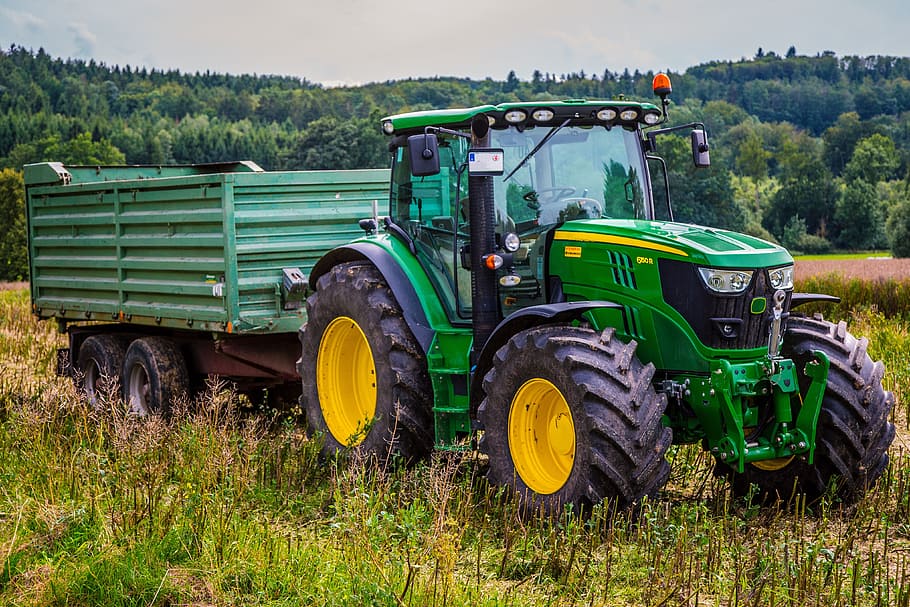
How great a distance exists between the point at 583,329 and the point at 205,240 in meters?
4.18

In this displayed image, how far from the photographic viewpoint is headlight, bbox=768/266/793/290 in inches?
227

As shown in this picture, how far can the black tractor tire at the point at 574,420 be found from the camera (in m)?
5.20

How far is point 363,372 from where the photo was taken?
752cm

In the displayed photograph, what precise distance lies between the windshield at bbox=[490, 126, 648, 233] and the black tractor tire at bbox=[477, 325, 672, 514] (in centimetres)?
97

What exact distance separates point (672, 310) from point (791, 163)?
88192 mm

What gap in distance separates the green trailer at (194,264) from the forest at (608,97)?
2114cm

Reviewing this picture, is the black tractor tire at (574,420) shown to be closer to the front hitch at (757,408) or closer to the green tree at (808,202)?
the front hitch at (757,408)

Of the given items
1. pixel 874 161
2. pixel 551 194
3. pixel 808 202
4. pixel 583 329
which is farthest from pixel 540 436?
pixel 874 161

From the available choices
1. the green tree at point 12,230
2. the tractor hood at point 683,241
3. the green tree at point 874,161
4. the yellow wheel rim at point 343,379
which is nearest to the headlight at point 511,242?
the tractor hood at point 683,241

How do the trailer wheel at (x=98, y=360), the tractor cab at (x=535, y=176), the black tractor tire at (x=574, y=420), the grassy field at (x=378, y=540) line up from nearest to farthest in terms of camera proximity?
the grassy field at (x=378, y=540) < the black tractor tire at (x=574, y=420) < the tractor cab at (x=535, y=176) < the trailer wheel at (x=98, y=360)

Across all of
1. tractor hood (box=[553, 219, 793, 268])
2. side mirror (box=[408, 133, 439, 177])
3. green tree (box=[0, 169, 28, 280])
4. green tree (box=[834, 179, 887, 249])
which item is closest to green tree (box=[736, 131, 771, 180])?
green tree (box=[834, 179, 887, 249])

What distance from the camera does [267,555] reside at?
16.5 feet

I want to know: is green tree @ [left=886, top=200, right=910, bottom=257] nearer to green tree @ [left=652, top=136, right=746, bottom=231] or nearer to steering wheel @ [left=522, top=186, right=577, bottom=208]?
green tree @ [left=652, top=136, right=746, bottom=231]

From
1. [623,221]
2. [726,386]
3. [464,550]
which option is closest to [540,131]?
[623,221]
